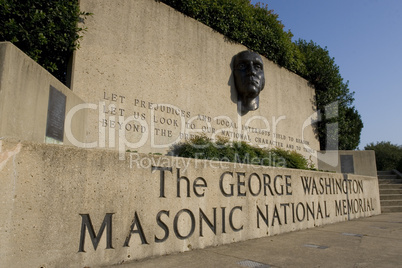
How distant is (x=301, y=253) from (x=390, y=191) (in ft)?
32.4

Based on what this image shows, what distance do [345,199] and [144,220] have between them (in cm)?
586

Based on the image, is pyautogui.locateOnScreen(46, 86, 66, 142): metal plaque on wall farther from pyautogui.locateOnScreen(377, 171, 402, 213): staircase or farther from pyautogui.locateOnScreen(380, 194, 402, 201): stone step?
pyautogui.locateOnScreen(380, 194, 402, 201): stone step

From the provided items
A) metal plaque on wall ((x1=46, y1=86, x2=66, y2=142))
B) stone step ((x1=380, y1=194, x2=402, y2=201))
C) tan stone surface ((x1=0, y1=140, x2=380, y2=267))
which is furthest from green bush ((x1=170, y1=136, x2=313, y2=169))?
stone step ((x1=380, y1=194, x2=402, y2=201))

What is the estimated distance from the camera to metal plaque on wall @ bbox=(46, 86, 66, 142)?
4273 mm

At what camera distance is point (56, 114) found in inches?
176

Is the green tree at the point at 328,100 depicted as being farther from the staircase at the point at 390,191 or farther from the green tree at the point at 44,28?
the green tree at the point at 44,28

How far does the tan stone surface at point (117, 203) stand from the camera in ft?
9.14

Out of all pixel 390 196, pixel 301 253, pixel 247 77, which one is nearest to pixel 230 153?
pixel 247 77

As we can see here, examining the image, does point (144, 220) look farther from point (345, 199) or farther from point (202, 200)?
point (345, 199)

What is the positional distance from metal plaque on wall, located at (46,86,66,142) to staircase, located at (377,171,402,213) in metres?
9.97

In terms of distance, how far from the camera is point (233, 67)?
938 centimetres

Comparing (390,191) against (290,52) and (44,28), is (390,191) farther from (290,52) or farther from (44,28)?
(44,28)

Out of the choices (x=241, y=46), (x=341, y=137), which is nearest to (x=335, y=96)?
(x=341, y=137)

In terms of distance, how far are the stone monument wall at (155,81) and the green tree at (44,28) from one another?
0.38 meters
